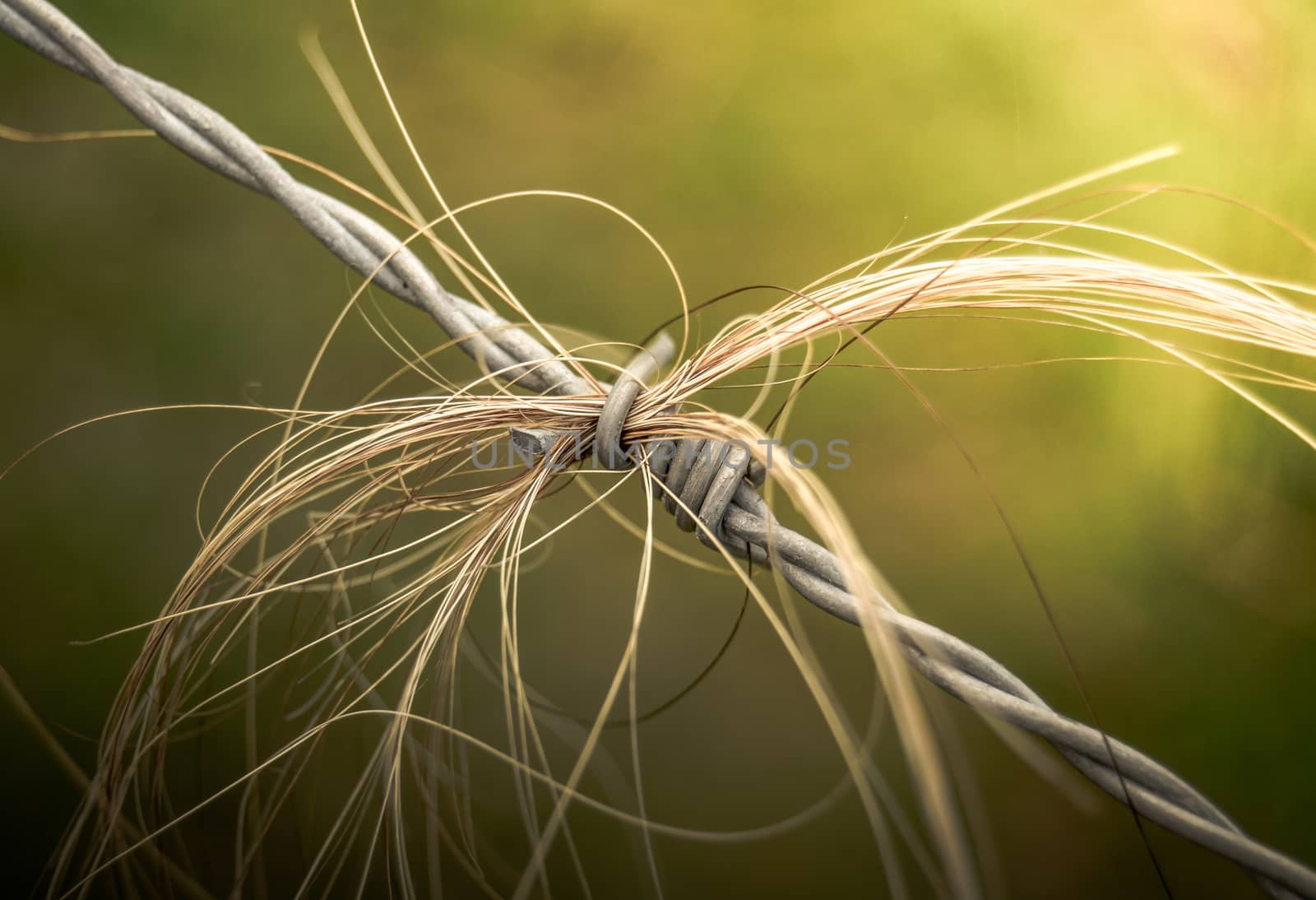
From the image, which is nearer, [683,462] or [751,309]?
[683,462]

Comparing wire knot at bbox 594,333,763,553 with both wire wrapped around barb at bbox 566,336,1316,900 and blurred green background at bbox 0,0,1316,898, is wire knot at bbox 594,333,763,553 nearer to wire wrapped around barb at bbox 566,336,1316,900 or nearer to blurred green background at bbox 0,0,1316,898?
wire wrapped around barb at bbox 566,336,1316,900

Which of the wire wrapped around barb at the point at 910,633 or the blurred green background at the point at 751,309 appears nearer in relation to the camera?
the wire wrapped around barb at the point at 910,633

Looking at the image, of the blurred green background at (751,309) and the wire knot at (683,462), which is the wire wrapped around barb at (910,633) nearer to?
the wire knot at (683,462)

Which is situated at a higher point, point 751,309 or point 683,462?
point 751,309

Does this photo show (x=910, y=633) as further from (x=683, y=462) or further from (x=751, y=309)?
(x=751, y=309)

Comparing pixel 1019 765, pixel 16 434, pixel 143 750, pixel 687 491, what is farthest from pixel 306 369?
pixel 1019 765

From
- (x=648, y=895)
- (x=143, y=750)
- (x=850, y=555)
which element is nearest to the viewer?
(x=850, y=555)

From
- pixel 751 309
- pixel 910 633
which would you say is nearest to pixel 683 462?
pixel 910 633

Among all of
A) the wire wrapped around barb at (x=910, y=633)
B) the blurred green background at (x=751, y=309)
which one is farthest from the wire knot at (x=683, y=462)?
the blurred green background at (x=751, y=309)

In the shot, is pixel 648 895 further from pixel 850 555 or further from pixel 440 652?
pixel 850 555
